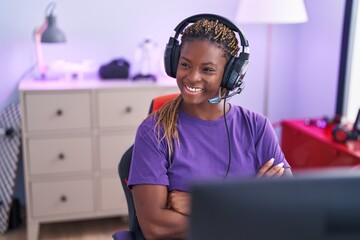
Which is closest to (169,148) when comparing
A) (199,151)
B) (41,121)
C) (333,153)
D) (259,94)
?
(199,151)

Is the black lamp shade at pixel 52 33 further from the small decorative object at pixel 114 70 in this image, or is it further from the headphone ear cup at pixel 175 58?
the headphone ear cup at pixel 175 58

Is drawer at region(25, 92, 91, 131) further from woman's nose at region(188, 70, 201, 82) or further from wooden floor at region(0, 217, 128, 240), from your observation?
woman's nose at region(188, 70, 201, 82)

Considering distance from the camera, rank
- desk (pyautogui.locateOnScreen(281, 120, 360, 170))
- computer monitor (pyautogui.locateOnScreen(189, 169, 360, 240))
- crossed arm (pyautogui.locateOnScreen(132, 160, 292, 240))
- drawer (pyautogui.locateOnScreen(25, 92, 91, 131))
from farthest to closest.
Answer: drawer (pyautogui.locateOnScreen(25, 92, 91, 131)) < desk (pyautogui.locateOnScreen(281, 120, 360, 170)) < crossed arm (pyautogui.locateOnScreen(132, 160, 292, 240)) < computer monitor (pyautogui.locateOnScreen(189, 169, 360, 240))

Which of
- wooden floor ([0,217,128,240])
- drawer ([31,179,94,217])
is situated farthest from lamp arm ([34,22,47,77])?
wooden floor ([0,217,128,240])

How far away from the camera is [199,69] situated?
4.76ft

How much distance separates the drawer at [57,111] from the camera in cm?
253

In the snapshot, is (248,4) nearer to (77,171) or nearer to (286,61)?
(286,61)

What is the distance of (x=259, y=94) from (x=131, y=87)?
41.6 inches

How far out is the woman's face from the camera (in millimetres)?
1441

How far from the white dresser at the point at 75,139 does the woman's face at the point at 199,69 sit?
1184 millimetres

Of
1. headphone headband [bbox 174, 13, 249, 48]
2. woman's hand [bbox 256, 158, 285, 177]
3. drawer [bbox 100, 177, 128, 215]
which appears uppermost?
headphone headband [bbox 174, 13, 249, 48]

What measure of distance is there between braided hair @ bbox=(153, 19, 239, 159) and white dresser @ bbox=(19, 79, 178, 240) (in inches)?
45.3

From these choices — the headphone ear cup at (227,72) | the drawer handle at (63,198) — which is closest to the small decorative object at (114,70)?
the drawer handle at (63,198)

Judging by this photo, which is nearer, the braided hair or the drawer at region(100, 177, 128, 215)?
the braided hair
